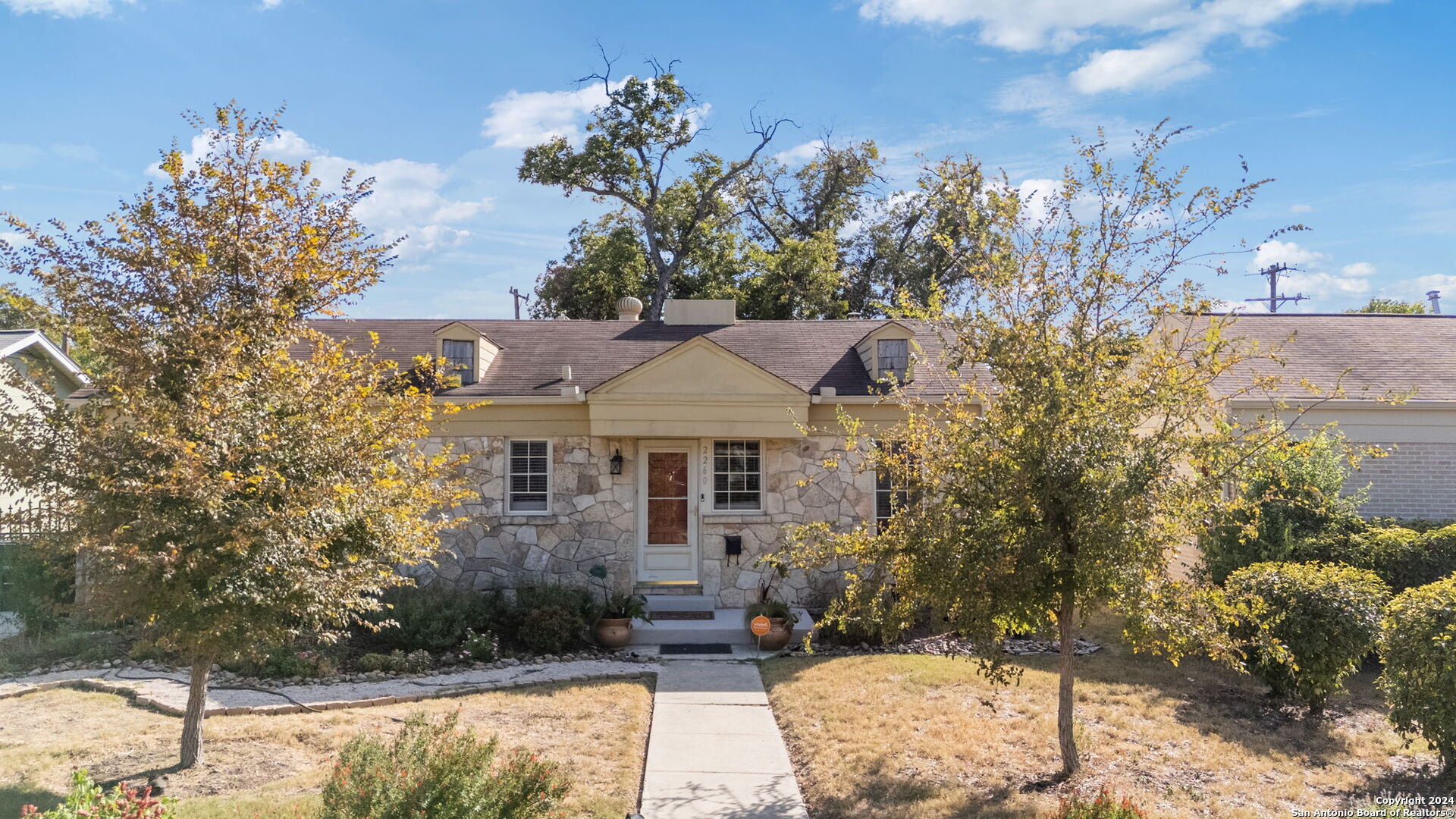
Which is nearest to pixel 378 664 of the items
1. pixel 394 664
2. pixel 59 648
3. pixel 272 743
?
pixel 394 664

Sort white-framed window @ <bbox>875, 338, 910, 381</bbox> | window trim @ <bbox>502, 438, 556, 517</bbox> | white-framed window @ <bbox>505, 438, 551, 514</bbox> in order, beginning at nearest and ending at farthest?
window trim @ <bbox>502, 438, 556, 517</bbox> → white-framed window @ <bbox>505, 438, 551, 514</bbox> → white-framed window @ <bbox>875, 338, 910, 381</bbox>

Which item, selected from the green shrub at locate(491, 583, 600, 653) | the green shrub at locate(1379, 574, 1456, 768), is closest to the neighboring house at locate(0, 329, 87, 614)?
the green shrub at locate(491, 583, 600, 653)

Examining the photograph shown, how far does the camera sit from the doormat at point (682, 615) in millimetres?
12062

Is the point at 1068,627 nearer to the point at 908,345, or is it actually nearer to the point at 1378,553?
the point at 1378,553

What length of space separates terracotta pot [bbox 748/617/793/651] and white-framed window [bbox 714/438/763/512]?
7.82ft

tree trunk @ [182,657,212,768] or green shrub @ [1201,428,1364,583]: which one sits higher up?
green shrub @ [1201,428,1364,583]

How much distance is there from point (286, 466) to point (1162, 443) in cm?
599

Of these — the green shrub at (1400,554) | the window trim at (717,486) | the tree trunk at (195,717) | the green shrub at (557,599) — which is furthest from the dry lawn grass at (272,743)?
the green shrub at (1400,554)

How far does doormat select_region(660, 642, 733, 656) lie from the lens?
35.6ft

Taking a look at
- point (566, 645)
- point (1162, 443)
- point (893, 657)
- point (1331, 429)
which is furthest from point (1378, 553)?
point (566, 645)

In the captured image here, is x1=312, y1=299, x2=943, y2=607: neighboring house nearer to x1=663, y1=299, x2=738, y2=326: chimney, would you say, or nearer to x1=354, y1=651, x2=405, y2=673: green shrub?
x1=354, y1=651, x2=405, y2=673: green shrub

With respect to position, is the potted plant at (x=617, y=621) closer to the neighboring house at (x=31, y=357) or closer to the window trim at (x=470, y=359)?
the window trim at (x=470, y=359)

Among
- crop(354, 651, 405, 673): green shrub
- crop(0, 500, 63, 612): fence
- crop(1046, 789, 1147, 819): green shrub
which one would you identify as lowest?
crop(354, 651, 405, 673): green shrub

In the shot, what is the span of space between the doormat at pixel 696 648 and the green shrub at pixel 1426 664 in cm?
650
